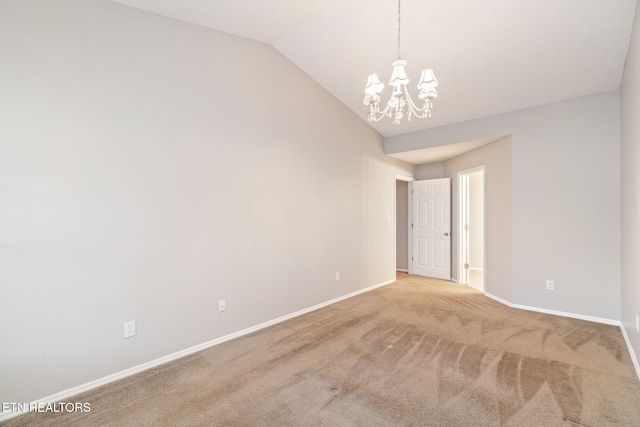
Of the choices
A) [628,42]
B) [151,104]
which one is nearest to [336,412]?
[151,104]

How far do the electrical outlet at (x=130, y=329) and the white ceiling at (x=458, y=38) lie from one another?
256cm

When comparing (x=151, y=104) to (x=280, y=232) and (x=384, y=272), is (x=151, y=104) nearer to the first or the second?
(x=280, y=232)

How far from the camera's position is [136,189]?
243 cm

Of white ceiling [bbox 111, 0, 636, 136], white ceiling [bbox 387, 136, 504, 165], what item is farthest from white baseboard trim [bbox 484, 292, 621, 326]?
white ceiling [bbox 111, 0, 636, 136]

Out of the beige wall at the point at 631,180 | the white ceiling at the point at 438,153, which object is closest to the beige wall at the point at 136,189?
the white ceiling at the point at 438,153

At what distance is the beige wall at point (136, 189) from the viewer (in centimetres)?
196

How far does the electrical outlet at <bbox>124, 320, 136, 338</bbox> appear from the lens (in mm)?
2381

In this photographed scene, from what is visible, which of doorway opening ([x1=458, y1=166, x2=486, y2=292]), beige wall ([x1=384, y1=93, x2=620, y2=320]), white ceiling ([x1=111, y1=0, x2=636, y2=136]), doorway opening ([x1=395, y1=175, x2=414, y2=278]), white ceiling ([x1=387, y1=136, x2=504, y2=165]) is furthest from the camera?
doorway opening ([x1=395, y1=175, x2=414, y2=278])

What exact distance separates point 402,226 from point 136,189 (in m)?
5.63

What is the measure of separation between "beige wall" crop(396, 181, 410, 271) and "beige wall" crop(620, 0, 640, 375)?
3.81 meters

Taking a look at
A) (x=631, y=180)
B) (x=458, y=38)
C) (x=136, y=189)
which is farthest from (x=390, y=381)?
(x=458, y=38)

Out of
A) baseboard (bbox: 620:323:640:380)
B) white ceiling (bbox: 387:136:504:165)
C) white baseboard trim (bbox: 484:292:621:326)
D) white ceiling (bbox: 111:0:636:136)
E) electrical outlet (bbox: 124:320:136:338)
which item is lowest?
white baseboard trim (bbox: 484:292:621:326)

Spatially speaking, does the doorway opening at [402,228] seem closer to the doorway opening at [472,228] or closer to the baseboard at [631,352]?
the doorway opening at [472,228]

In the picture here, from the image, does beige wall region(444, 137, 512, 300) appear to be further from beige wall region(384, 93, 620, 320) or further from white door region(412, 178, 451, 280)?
white door region(412, 178, 451, 280)
